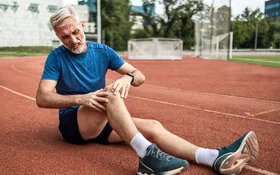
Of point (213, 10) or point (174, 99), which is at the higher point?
point (213, 10)

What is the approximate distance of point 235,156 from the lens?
2.42 meters

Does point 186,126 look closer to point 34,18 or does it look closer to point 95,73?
point 95,73

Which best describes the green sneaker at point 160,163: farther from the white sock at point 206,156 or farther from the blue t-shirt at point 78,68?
the blue t-shirt at point 78,68

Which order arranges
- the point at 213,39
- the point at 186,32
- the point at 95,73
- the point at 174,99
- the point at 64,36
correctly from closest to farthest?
1. the point at 64,36
2. the point at 95,73
3. the point at 174,99
4. the point at 213,39
5. the point at 186,32

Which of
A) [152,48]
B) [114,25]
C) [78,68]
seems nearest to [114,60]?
[78,68]

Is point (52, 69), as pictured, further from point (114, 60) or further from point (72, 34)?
point (114, 60)

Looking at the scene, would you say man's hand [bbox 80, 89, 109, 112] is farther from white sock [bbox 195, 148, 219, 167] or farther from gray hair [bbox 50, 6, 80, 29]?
white sock [bbox 195, 148, 219, 167]

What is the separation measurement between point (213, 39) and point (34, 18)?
99.6ft

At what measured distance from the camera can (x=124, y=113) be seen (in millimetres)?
2529

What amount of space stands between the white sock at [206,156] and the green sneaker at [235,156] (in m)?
0.04

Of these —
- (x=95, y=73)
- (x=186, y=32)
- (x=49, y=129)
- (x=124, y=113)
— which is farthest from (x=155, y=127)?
(x=186, y=32)

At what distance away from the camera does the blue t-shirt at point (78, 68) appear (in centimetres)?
289

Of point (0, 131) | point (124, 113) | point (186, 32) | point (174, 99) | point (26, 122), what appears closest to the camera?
point (124, 113)

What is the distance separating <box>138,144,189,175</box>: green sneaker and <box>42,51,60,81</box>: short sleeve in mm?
1115
